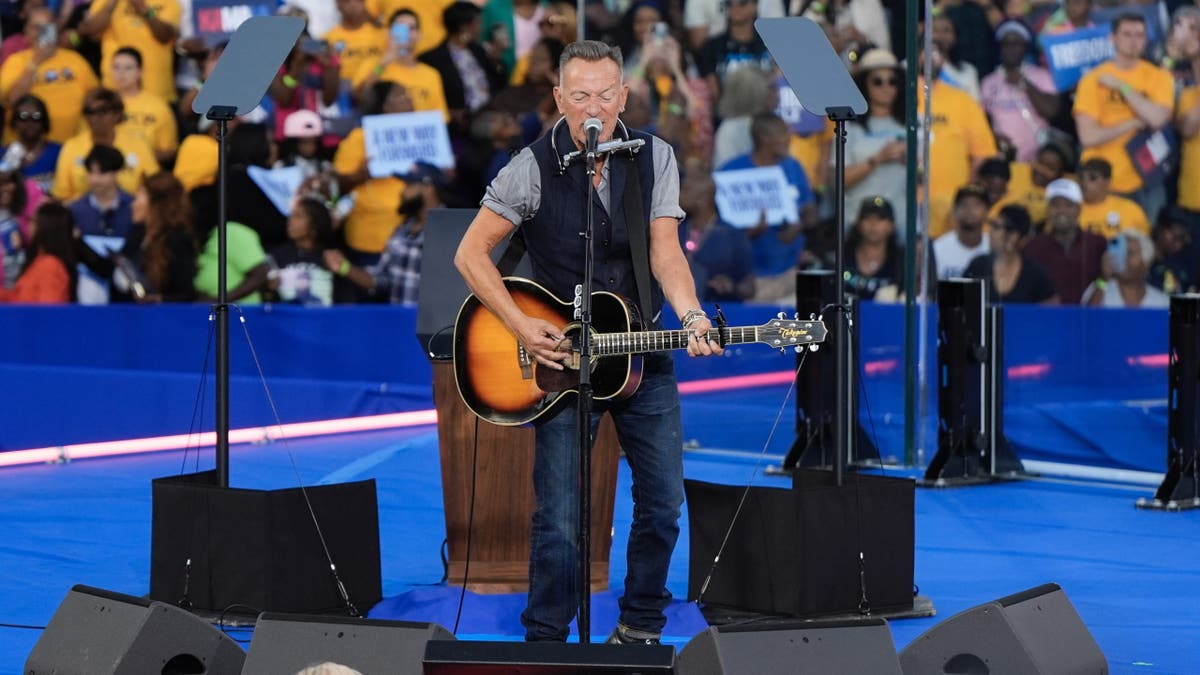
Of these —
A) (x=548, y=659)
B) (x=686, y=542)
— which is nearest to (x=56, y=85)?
(x=686, y=542)

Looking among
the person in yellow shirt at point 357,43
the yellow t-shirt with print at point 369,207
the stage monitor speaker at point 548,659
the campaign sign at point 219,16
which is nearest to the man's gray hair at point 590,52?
the stage monitor speaker at point 548,659

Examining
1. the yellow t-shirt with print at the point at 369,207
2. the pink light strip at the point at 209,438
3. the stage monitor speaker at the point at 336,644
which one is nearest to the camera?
the stage monitor speaker at the point at 336,644

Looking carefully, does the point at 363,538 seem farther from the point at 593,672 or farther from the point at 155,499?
the point at 593,672

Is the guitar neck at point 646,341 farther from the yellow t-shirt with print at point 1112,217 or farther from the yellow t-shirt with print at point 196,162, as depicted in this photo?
the yellow t-shirt with print at point 196,162

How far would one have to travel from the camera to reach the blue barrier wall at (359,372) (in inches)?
311

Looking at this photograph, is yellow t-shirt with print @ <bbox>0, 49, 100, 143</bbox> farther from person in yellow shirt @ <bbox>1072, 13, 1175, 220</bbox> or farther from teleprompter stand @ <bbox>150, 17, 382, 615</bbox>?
person in yellow shirt @ <bbox>1072, 13, 1175, 220</bbox>

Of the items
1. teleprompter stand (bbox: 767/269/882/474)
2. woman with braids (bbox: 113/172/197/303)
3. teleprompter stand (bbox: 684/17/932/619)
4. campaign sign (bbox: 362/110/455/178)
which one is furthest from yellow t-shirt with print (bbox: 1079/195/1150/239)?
woman with braids (bbox: 113/172/197/303)

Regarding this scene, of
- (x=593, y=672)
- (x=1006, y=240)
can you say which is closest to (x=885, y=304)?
(x=1006, y=240)

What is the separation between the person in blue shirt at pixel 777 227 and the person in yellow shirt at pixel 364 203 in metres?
2.73

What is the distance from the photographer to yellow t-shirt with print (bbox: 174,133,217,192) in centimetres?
1038

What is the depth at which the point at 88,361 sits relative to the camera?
32.8 ft

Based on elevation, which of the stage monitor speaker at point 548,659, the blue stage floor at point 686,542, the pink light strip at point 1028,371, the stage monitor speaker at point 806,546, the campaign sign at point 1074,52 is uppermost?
the campaign sign at point 1074,52

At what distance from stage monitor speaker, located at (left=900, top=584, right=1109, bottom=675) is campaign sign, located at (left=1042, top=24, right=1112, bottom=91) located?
4253mm

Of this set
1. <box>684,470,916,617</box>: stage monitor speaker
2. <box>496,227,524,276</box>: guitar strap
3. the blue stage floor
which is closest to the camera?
<box>496,227,524,276</box>: guitar strap
